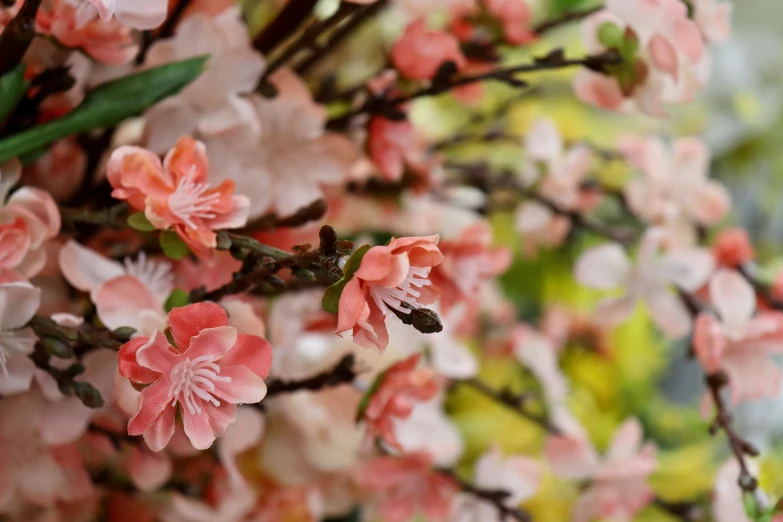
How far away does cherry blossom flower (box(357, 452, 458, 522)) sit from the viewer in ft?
1.33

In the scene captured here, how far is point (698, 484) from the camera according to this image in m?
0.59

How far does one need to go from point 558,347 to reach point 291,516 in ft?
1.25

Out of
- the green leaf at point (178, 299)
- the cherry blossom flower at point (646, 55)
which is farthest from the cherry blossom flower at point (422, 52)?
the green leaf at point (178, 299)

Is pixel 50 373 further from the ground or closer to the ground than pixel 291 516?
further from the ground

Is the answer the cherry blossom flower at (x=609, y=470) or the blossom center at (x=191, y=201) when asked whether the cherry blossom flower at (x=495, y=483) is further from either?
the blossom center at (x=191, y=201)

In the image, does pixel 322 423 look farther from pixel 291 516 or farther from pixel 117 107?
pixel 117 107

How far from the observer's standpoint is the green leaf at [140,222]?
25 cm

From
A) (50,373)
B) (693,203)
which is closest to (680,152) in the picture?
(693,203)

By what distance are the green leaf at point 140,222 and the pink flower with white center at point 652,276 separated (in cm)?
28

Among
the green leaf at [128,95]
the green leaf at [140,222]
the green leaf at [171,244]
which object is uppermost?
the green leaf at [128,95]

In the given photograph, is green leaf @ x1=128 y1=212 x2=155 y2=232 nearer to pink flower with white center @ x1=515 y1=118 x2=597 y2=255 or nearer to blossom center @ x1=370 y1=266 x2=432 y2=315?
blossom center @ x1=370 y1=266 x2=432 y2=315

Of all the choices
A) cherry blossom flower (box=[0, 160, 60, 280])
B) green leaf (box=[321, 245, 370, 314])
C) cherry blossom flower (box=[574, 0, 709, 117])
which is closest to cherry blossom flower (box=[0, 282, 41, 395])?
cherry blossom flower (box=[0, 160, 60, 280])

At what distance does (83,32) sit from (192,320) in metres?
0.14

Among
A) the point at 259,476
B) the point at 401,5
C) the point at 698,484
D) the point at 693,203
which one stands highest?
the point at 401,5
